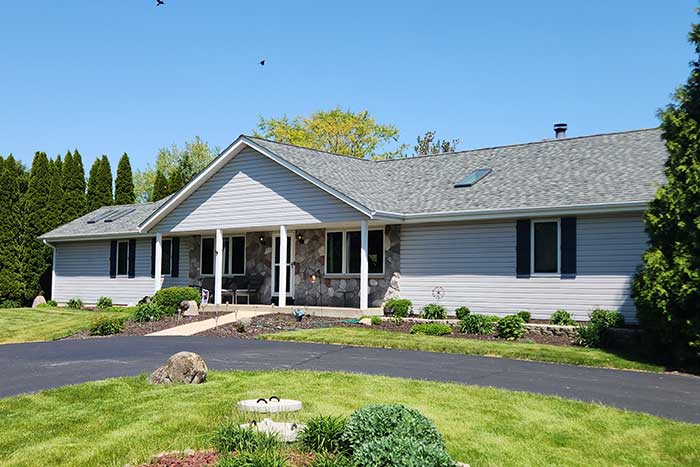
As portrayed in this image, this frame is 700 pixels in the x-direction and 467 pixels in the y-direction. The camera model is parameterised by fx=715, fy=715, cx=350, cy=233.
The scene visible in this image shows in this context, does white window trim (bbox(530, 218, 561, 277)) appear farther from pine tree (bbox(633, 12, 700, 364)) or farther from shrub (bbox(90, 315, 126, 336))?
shrub (bbox(90, 315, 126, 336))

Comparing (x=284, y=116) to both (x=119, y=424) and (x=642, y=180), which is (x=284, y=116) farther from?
(x=119, y=424)

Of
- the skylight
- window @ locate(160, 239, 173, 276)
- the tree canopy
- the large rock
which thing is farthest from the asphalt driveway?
the tree canopy

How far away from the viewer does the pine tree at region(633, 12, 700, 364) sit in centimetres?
1202

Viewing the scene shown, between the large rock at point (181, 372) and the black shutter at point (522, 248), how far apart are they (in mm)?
10616

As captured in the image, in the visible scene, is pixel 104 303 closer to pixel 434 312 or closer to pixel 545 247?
pixel 434 312

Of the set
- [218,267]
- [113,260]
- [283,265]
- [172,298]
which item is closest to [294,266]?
[283,265]

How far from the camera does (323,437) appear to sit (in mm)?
6234

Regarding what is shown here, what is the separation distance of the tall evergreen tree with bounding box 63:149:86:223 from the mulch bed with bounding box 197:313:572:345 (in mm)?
17166

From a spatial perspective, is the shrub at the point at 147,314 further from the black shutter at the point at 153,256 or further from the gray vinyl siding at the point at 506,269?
the gray vinyl siding at the point at 506,269

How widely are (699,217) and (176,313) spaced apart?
15.1m

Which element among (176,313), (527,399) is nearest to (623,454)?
(527,399)

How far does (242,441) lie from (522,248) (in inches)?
522

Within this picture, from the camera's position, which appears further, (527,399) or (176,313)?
(176,313)

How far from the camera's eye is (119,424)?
738cm
